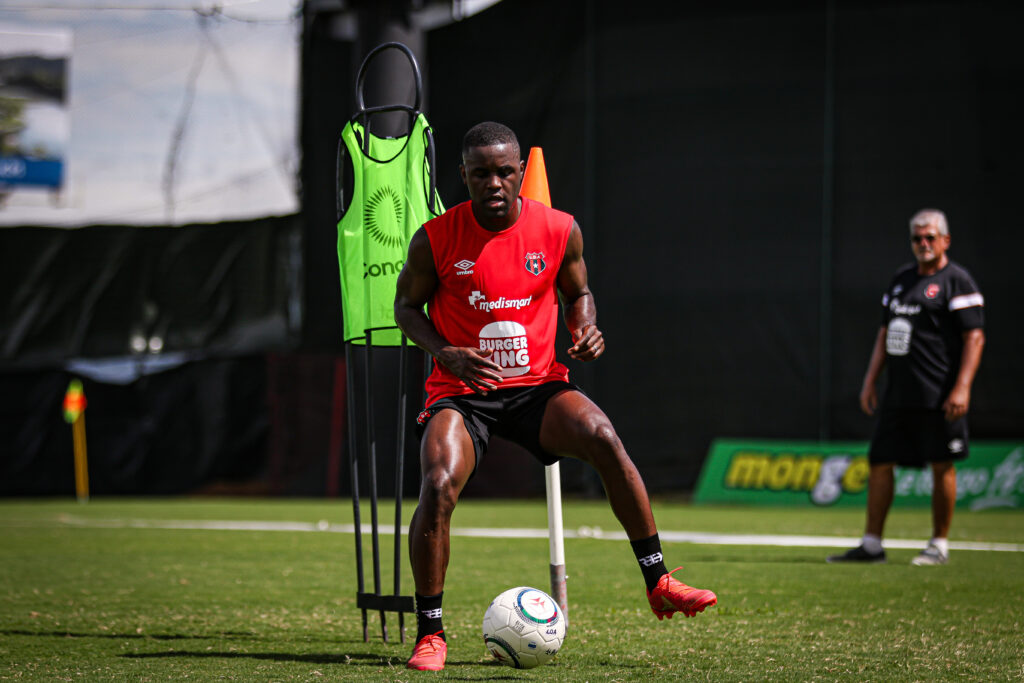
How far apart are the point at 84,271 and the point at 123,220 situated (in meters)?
Result: 0.86

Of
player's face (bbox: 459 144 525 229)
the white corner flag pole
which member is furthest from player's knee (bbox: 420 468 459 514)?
player's face (bbox: 459 144 525 229)

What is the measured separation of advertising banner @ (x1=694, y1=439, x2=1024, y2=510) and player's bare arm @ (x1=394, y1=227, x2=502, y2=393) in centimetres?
847

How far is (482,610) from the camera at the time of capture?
18.0 ft

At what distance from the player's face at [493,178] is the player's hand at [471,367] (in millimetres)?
524

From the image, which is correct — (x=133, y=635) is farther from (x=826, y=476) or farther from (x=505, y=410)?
(x=826, y=476)

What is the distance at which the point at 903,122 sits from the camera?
13.5 metres

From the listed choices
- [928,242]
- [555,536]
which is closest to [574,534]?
[928,242]

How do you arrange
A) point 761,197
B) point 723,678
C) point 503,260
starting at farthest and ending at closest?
point 761,197, point 503,260, point 723,678

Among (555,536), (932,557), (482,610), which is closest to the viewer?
(555,536)

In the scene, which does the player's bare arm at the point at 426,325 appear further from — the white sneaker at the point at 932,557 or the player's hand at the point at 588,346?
the white sneaker at the point at 932,557

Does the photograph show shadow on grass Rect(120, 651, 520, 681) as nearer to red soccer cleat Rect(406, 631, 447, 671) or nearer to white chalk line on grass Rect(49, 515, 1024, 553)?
red soccer cleat Rect(406, 631, 447, 671)

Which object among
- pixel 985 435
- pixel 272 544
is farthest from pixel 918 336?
pixel 985 435

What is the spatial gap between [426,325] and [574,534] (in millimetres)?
5504

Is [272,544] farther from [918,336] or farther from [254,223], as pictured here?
[254,223]
